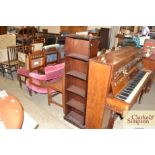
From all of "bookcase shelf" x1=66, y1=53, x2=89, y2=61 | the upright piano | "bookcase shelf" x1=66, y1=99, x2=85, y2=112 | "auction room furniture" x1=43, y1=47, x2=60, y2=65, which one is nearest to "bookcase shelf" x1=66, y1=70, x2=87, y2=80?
the upright piano

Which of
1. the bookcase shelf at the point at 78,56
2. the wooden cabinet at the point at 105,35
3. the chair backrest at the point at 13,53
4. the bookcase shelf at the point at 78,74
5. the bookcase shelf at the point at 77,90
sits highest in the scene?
the wooden cabinet at the point at 105,35

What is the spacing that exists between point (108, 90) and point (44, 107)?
1673 millimetres

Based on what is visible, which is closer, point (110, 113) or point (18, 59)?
point (110, 113)

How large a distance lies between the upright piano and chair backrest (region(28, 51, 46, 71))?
1.79m

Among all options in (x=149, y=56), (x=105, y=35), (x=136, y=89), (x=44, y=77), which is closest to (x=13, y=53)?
(x=44, y=77)

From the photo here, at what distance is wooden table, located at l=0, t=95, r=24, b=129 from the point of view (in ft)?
6.32

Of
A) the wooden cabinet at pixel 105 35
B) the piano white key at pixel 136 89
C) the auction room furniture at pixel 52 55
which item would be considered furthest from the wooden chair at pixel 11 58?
the wooden cabinet at pixel 105 35

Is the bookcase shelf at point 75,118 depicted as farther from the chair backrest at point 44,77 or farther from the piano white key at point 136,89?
the piano white key at point 136,89

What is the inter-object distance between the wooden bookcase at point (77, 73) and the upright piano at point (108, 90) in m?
0.16

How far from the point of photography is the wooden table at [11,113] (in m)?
1.93
